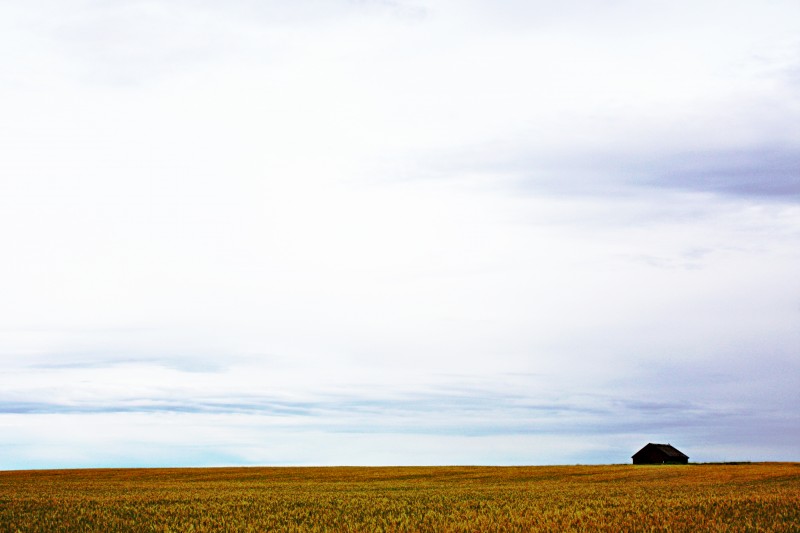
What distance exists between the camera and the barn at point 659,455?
3423 inches

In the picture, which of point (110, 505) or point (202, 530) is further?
point (110, 505)

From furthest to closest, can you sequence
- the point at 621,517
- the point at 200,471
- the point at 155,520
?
the point at 200,471 < the point at 155,520 < the point at 621,517

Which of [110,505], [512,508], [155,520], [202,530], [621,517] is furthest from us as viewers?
[110,505]

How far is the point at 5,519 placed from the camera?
2150 centimetres

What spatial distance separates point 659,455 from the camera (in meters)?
87.6

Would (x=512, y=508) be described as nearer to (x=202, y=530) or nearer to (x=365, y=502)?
(x=365, y=502)

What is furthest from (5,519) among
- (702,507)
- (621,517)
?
(702,507)

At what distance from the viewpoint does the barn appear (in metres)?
86.9

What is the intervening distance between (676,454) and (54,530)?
81.5 m

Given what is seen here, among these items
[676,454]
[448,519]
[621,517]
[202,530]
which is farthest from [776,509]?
[676,454]

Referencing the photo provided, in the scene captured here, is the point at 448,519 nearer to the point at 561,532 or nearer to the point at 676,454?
the point at 561,532

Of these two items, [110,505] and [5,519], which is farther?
[110,505]

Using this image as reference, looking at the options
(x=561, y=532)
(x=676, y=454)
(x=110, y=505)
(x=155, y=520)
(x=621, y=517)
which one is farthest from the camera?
(x=676, y=454)

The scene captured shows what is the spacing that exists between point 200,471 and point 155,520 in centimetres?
4698
